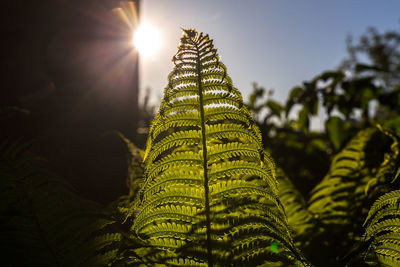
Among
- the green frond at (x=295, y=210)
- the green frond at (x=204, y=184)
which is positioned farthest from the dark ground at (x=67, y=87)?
the green frond at (x=204, y=184)

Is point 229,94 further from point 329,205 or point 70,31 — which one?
point 70,31

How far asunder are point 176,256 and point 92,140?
93.6 inches

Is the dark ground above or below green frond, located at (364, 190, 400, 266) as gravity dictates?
above

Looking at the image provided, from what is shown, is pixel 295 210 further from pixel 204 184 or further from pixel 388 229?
pixel 204 184

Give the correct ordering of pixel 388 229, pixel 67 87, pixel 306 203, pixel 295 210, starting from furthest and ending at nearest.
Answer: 1. pixel 67 87
2. pixel 306 203
3. pixel 295 210
4. pixel 388 229

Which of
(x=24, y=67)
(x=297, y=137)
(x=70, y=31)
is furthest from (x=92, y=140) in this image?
(x=297, y=137)

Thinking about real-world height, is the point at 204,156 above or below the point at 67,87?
below

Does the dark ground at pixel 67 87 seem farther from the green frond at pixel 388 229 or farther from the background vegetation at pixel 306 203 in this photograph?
the green frond at pixel 388 229

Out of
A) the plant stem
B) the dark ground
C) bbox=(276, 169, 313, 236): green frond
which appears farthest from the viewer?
the dark ground

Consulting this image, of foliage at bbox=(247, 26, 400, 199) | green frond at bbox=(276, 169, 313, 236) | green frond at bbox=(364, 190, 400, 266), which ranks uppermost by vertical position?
foliage at bbox=(247, 26, 400, 199)

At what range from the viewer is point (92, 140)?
10.1 ft

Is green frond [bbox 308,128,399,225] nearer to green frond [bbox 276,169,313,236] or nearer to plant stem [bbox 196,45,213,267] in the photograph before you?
green frond [bbox 276,169,313,236]

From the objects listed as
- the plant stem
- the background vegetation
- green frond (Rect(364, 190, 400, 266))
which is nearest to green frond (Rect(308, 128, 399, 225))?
the background vegetation

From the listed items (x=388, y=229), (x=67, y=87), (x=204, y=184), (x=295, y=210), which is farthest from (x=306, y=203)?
(x=67, y=87)
